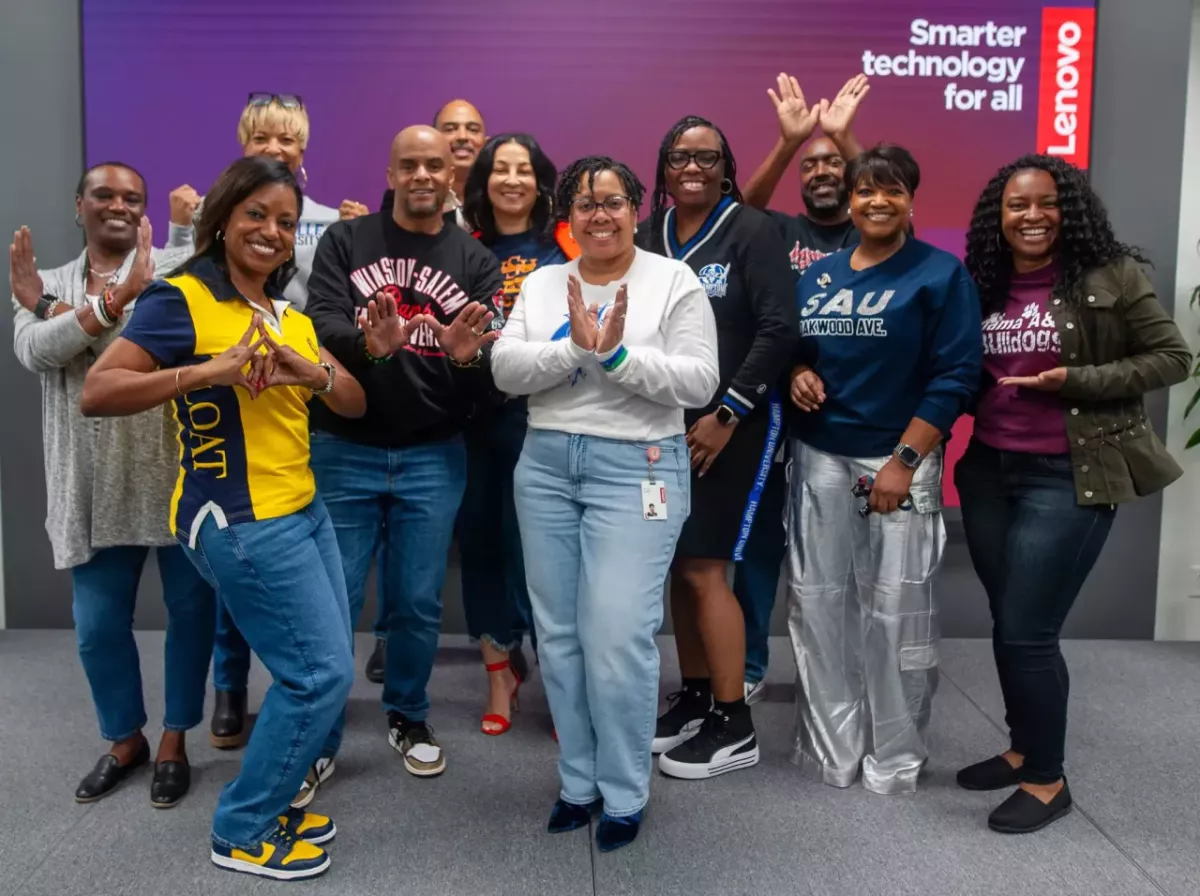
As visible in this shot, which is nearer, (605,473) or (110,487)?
(605,473)

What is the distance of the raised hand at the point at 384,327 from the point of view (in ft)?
7.09

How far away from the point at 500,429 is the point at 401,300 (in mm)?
577

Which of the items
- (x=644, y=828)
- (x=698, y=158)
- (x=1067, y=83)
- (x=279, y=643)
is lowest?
(x=644, y=828)

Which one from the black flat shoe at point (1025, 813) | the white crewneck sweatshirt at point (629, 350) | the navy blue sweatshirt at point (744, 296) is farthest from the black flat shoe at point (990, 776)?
the white crewneck sweatshirt at point (629, 350)

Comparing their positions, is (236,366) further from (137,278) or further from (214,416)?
(137,278)

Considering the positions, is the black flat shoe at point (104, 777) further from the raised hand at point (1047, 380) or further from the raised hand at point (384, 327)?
the raised hand at point (1047, 380)

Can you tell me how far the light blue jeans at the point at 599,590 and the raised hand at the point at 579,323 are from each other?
0.79 feet

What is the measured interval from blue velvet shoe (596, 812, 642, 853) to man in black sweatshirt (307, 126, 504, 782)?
610mm

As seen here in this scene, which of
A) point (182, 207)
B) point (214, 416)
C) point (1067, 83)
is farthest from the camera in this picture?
point (1067, 83)

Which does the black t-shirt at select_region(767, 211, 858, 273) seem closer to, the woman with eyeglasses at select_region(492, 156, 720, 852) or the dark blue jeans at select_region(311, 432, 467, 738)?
the woman with eyeglasses at select_region(492, 156, 720, 852)

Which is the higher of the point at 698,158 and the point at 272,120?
the point at 272,120

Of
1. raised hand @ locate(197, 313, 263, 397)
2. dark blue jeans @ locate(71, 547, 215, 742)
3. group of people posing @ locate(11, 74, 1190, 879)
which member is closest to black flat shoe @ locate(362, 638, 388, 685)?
group of people posing @ locate(11, 74, 1190, 879)

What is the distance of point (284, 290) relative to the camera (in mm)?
2666

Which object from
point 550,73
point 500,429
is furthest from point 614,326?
point 550,73
